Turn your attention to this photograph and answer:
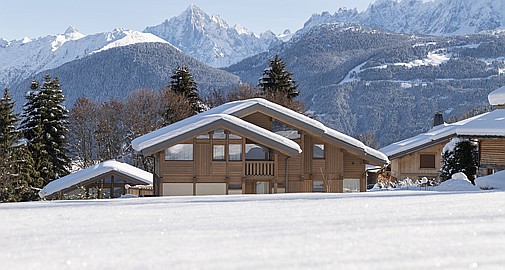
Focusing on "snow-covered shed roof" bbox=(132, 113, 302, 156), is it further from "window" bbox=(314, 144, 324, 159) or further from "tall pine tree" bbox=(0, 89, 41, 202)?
"tall pine tree" bbox=(0, 89, 41, 202)

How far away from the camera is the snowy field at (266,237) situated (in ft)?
13.9

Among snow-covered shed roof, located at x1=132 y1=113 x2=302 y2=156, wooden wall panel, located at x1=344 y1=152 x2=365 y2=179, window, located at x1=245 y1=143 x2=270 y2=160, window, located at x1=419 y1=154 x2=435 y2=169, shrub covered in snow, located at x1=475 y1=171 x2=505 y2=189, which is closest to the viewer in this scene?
shrub covered in snow, located at x1=475 y1=171 x2=505 y2=189

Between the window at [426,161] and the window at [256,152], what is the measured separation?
72.4 ft

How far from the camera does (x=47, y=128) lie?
42219 mm

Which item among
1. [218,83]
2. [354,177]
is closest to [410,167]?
[354,177]

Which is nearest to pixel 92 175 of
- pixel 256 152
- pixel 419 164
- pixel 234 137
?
pixel 234 137

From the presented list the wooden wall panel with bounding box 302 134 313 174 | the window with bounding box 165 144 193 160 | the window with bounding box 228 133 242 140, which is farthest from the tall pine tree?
the wooden wall panel with bounding box 302 134 313 174

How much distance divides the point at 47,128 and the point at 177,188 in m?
17.7

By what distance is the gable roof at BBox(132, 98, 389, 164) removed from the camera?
26.6 m

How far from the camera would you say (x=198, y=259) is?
4281 mm

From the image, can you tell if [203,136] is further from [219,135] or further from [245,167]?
[245,167]

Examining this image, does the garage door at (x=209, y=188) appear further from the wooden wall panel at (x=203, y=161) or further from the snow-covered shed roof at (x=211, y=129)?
the snow-covered shed roof at (x=211, y=129)

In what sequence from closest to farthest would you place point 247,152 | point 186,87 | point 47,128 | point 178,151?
point 178,151, point 247,152, point 47,128, point 186,87

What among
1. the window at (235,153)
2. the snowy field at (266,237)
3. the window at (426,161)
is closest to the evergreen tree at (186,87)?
the window at (426,161)
